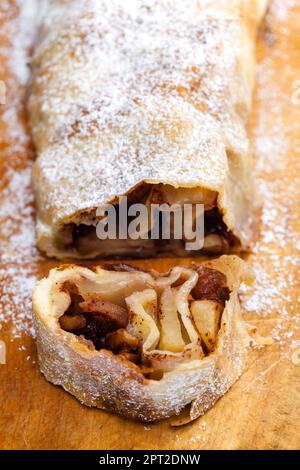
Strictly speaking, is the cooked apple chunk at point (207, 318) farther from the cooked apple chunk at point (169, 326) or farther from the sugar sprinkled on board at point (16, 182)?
the sugar sprinkled on board at point (16, 182)

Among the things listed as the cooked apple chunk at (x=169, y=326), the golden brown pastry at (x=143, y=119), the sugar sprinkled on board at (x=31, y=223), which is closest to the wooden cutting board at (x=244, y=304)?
the sugar sprinkled on board at (x=31, y=223)

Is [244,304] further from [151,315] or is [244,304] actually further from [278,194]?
[278,194]

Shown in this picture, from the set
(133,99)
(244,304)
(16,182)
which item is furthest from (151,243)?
(16,182)

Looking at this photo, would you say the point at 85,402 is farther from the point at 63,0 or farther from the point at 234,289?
the point at 63,0

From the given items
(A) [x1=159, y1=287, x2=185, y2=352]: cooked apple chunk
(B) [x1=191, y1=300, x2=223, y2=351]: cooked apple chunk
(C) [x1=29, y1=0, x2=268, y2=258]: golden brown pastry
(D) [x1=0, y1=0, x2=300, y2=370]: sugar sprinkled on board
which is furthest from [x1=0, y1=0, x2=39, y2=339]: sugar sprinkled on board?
(B) [x1=191, y1=300, x2=223, y2=351]: cooked apple chunk
